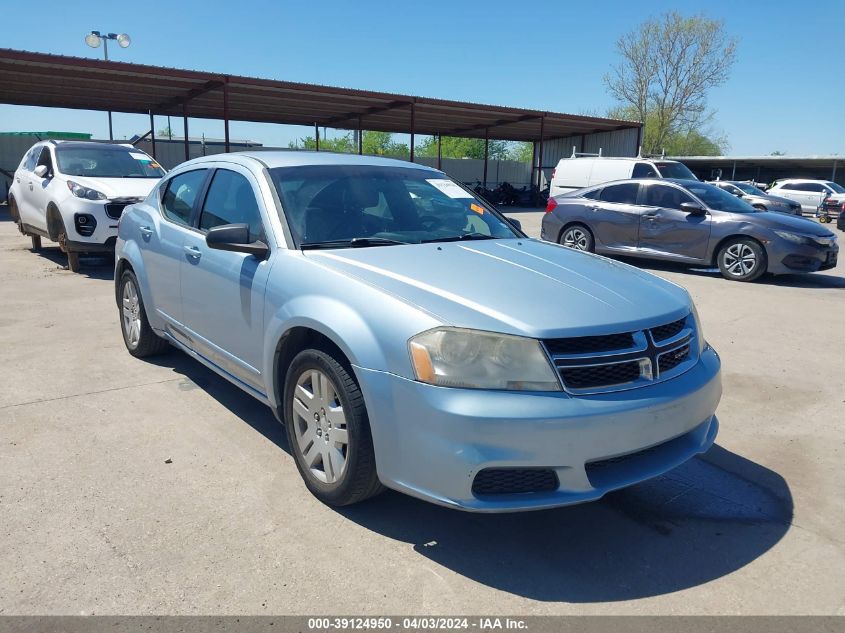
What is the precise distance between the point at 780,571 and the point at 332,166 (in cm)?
312

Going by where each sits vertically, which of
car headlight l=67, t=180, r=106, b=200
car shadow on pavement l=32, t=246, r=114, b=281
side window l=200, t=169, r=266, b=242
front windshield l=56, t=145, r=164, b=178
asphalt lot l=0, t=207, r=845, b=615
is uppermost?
front windshield l=56, t=145, r=164, b=178

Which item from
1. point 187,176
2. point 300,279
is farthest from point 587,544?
point 187,176

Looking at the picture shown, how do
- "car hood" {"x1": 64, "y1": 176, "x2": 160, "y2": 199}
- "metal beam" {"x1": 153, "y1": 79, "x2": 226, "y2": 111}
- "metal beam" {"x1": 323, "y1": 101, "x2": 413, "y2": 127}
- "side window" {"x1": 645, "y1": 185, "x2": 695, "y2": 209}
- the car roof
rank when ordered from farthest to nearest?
"metal beam" {"x1": 323, "y1": 101, "x2": 413, "y2": 127} < "metal beam" {"x1": 153, "y1": 79, "x2": 226, "y2": 111} < "side window" {"x1": 645, "y1": 185, "x2": 695, "y2": 209} < "car hood" {"x1": 64, "y1": 176, "x2": 160, "y2": 199} < the car roof

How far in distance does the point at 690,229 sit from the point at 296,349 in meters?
8.71

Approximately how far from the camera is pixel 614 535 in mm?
2900

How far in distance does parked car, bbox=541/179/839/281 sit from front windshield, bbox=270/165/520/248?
6847 millimetres

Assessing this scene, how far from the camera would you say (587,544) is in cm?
283

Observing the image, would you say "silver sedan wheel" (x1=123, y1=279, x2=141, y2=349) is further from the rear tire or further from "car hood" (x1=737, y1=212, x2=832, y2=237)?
"car hood" (x1=737, y1=212, x2=832, y2=237)

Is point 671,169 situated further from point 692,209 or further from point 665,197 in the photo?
point 692,209

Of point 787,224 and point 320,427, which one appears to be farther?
point 787,224

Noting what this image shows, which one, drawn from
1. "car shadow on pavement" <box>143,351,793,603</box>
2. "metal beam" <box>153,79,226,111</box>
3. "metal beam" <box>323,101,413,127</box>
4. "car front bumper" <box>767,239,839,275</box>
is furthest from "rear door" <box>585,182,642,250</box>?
"metal beam" <box>323,101,413,127</box>

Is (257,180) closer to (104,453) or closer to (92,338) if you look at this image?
(104,453)

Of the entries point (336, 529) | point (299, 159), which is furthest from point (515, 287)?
point (299, 159)

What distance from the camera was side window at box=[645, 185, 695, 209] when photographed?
34.2 ft
